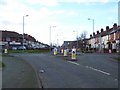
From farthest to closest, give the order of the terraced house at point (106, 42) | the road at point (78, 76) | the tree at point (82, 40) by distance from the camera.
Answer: the tree at point (82, 40), the terraced house at point (106, 42), the road at point (78, 76)

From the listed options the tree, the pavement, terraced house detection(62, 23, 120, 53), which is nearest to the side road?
the pavement

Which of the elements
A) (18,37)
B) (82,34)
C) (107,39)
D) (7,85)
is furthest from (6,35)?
(7,85)

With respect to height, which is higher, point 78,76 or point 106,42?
point 106,42

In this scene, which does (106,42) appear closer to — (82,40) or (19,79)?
(82,40)

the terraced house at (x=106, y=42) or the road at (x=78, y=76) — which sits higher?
the terraced house at (x=106, y=42)

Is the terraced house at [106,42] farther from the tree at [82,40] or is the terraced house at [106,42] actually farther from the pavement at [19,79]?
the pavement at [19,79]

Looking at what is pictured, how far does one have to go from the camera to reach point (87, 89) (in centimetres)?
1241

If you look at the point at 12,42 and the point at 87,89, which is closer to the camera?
the point at 87,89

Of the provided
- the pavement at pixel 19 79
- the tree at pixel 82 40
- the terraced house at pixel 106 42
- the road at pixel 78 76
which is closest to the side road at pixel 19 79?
the pavement at pixel 19 79

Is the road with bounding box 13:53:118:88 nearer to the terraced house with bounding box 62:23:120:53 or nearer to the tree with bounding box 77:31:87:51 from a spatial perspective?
the terraced house with bounding box 62:23:120:53

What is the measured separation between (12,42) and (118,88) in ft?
428

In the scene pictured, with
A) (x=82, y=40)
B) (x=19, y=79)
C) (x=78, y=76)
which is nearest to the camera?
(x=19, y=79)

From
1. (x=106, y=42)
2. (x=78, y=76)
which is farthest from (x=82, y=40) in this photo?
(x=78, y=76)

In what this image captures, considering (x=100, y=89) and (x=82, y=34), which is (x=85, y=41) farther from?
(x=100, y=89)
